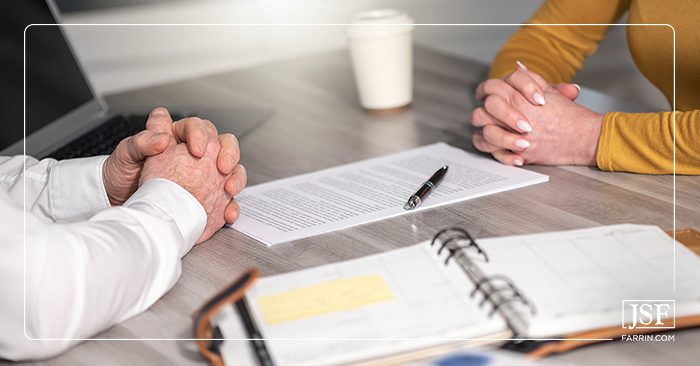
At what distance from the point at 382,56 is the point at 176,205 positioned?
2.04ft

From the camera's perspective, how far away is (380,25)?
140 cm

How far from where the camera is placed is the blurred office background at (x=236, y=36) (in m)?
2.39

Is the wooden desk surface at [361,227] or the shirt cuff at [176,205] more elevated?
the shirt cuff at [176,205]

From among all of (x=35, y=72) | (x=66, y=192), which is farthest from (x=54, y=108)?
(x=66, y=192)

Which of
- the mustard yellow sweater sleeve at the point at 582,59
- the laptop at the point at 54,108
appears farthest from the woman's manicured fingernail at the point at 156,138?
the mustard yellow sweater sleeve at the point at 582,59

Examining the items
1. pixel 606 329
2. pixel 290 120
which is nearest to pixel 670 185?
pixel 606 329

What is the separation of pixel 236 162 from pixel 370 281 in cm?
32

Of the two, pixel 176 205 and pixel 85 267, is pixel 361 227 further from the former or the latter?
pixel 85 267

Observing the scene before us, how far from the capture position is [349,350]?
0.69 meters

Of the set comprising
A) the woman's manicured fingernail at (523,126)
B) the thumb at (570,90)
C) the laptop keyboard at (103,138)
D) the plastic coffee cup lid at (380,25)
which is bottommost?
the laptop keyboard at (103,138)

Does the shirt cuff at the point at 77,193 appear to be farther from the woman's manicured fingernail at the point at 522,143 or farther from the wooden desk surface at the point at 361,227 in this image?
the woman's manicured fingernail at the point at 522,143

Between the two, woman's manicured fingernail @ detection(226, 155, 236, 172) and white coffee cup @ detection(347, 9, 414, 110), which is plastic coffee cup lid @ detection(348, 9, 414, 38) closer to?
white coffee cup @ detection(347, 9, 414, 110)

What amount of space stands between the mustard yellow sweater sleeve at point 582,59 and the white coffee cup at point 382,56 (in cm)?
17

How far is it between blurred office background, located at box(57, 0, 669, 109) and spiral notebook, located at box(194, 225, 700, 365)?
5.45 feet
